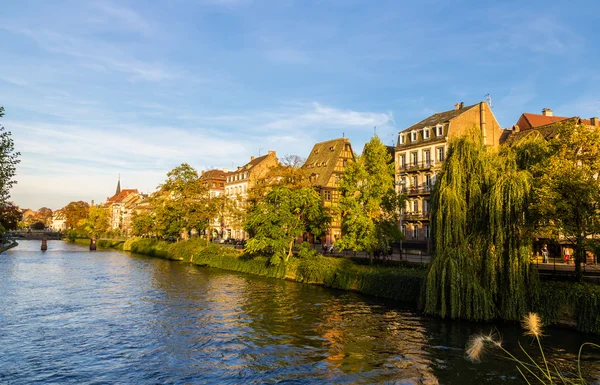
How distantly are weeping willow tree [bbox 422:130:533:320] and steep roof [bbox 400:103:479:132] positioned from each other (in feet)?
89.3

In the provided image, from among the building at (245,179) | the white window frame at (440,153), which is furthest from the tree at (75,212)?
the white window frame at (440,153)

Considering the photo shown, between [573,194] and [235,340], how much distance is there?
18.5m

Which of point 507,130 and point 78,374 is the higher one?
point 507,130

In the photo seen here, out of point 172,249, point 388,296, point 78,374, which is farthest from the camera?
point 172,249

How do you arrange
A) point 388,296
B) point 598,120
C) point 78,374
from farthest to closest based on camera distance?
point 598,120 → point 388,296 → point 78,374

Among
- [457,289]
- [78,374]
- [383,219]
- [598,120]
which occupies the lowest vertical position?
[78,374]

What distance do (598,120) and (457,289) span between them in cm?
3625

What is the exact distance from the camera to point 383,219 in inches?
1580

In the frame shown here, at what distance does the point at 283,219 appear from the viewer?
45.3 meters

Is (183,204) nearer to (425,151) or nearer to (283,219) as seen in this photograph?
(283,219)

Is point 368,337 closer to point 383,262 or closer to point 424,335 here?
point 424,335

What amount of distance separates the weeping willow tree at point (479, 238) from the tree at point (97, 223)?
12527 centimetres

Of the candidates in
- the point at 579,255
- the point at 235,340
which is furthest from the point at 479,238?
the point at 235,340

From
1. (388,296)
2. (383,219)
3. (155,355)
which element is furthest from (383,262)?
(155,355)
